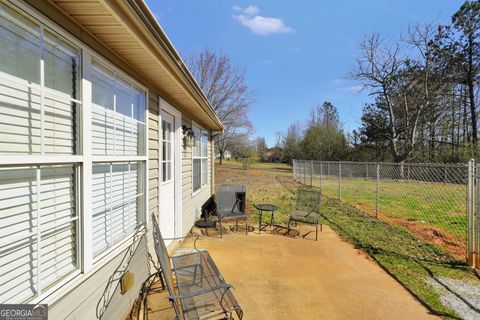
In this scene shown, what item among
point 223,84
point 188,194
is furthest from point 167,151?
point 223,84

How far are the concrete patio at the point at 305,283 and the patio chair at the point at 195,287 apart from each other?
34cm

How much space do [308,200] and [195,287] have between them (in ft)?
13.4

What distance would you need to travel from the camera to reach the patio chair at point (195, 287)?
1995 millimetres

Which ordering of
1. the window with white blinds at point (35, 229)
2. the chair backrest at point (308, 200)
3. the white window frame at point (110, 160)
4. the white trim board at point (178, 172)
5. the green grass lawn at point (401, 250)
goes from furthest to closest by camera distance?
1. the chair backrest at point (308, 200)
2. the white trim board at point (178, 172)
3. the green grass lawn at point (401, 250)
4. the white window frame at point (110, 160)
5. the window with white blinds at point (35, 229)

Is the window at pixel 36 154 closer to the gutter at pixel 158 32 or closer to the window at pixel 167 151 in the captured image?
the gutter at pixel 158 32

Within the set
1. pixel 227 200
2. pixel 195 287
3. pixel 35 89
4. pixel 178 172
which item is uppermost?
pixel 35 89

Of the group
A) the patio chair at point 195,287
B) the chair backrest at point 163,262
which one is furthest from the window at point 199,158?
the chair backrest at point 163,262

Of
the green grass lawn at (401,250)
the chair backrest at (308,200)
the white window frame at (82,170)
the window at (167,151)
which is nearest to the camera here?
the white window frame at (82,170)

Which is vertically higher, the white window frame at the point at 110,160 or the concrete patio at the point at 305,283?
the white window frame at the point at 110,160

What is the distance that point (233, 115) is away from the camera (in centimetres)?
2062

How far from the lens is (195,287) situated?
251cm

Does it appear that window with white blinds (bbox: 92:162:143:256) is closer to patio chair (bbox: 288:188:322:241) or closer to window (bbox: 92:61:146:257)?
window (bbox: 92:61:146:257)

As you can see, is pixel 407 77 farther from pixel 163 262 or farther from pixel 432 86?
pixel 163 262

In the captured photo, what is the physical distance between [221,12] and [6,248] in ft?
36.9
